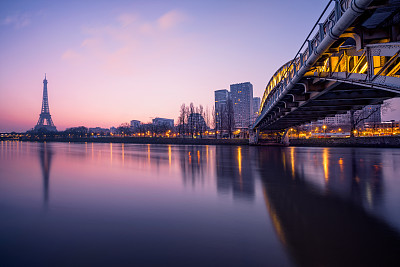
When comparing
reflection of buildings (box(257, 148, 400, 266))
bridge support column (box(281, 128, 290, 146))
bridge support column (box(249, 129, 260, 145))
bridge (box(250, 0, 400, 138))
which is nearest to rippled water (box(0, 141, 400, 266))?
reflection of buildings (box(257, 148, 400, 266))

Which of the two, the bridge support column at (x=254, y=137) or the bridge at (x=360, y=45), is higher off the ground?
the bridge at (x=360, y=45)

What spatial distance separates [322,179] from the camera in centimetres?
1187

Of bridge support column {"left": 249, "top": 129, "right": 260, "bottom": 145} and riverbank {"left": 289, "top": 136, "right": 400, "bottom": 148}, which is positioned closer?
riverbank {"left": 289, "top": 136, "right": 400, "bottom": 148}

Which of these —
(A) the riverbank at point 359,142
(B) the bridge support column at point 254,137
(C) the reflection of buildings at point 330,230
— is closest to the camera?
(C) the reflection of buildings at point 330,230

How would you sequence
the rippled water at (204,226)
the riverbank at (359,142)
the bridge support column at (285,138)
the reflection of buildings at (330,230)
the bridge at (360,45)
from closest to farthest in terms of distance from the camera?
the reflection of buildings at (330,230)
the rippled water at (204,226)
the bridge at (360,45)
the riverbank at (359,142)
the bridge support column at (285,138)

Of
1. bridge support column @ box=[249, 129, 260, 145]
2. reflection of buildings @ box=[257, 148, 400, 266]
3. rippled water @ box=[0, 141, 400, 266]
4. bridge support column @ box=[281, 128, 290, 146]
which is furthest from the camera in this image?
bridge support column @ box=[249, 129, 260, 145]

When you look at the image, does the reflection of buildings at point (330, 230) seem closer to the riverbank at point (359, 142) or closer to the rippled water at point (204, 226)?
the rippled water at point (204, 226)

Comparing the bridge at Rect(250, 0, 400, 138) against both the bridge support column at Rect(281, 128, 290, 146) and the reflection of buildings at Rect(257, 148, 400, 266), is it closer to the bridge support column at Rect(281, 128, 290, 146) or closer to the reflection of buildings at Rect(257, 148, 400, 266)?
the reflection of buildings at Rect(257, 148, 400, 266)

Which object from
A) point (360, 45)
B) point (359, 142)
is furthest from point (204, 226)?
point (359, 142)

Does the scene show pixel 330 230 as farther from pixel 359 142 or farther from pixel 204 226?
pixel 359 142

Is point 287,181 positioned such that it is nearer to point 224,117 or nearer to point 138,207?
point 138,207

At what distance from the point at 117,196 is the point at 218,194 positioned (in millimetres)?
3983

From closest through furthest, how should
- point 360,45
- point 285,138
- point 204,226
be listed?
point 204,226
point 360,45
point 285,138

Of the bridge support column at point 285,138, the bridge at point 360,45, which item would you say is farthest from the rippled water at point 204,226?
the bridge support column at point 285,138
